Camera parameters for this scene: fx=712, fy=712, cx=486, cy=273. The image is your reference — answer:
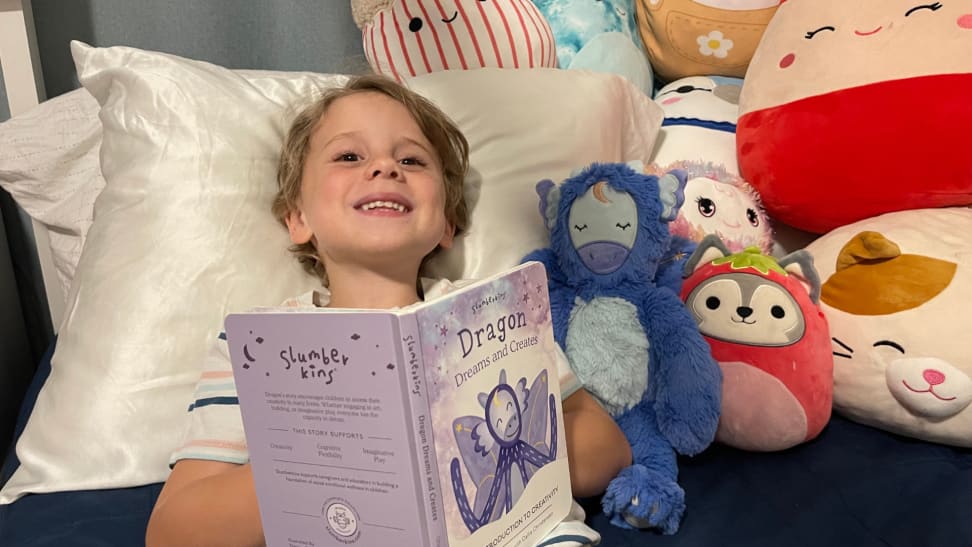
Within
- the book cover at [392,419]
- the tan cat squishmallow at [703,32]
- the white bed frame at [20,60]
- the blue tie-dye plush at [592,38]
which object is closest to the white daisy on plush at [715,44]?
Answer: the tan cat squishmallow at [703,32]

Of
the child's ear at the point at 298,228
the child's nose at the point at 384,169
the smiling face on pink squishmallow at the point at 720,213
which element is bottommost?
the smiling face on pink squishmallow at the point at 720,213

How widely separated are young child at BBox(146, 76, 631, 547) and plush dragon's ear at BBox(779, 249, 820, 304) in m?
0.30

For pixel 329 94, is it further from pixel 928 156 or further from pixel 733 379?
pixel 928 156

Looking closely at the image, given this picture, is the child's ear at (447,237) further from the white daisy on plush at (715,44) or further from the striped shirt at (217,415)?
the white daisy on plush at (715,44)

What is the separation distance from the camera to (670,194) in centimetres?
83

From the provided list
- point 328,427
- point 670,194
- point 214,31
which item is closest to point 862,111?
point 670,194

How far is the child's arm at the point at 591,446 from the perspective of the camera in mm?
746

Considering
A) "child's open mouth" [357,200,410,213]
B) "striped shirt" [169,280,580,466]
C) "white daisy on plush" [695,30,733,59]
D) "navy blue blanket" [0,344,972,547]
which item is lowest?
"navy blue blanket" [0,344,972,547]

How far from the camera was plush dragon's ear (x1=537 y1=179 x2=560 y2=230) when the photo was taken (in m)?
0.87

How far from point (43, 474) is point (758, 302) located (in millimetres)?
825

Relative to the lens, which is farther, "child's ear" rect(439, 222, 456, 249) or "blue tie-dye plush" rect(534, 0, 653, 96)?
"blue tie-dye plush" rect(534, 0, 653, 96)

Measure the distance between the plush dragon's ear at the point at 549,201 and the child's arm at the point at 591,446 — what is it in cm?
21

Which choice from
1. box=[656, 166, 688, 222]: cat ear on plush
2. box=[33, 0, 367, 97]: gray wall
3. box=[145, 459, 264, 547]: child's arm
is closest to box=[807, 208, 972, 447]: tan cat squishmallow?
box=[656, 166, 688, 222]: cat ear on plush

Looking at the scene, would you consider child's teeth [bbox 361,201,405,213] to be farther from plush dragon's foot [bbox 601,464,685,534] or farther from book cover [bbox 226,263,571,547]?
plush dragon's foot [bbox 601,464,685,534]
